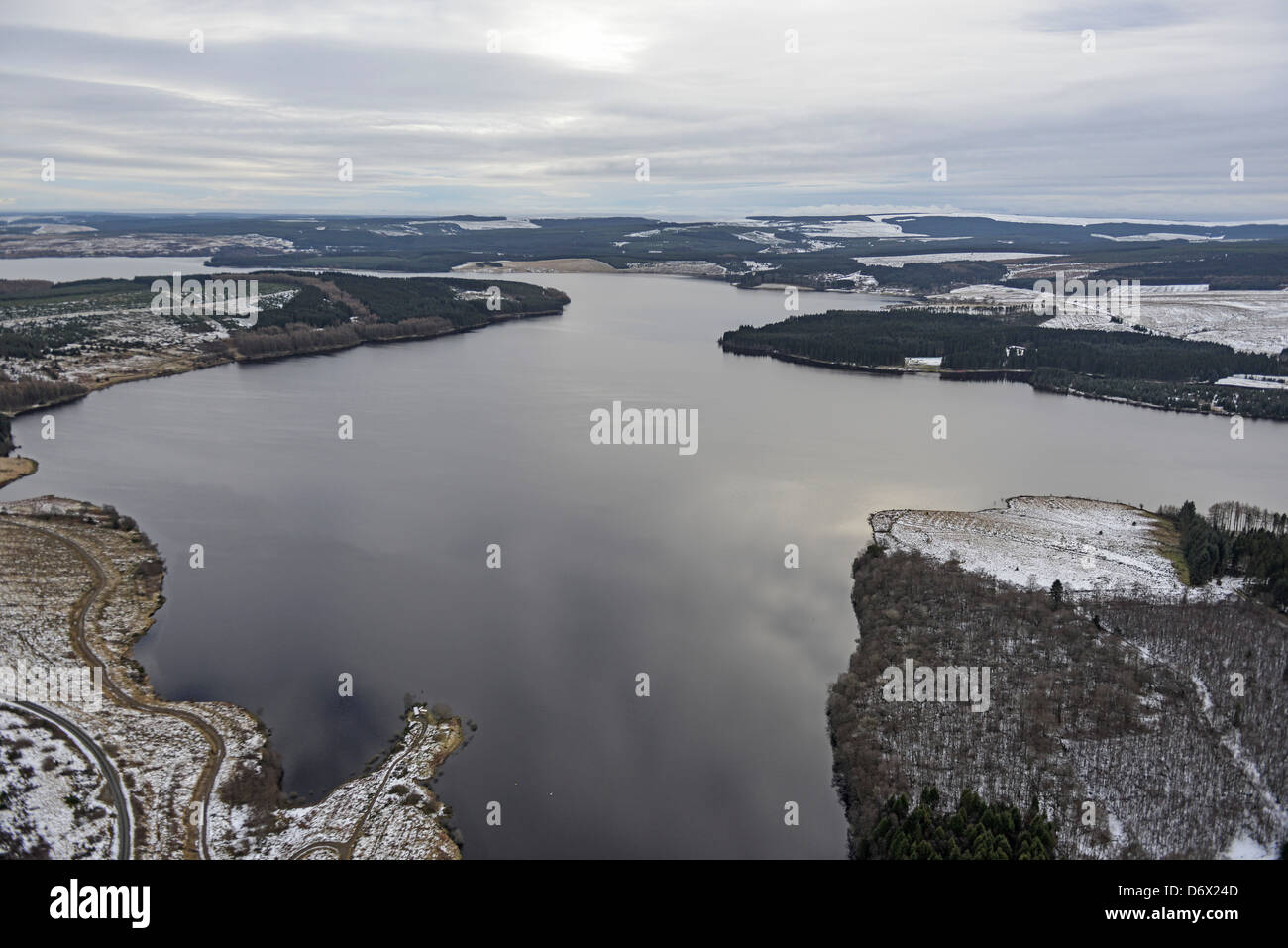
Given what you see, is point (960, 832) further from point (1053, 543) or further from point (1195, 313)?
point (1195, 313)

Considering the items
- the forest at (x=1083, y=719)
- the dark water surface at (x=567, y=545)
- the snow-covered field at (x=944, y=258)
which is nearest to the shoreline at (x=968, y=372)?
the dark water surface at (x=567, y=545)

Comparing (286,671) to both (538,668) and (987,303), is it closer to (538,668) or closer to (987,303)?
(538,668)

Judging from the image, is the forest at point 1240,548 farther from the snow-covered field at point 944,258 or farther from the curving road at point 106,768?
the snow-covered field at point 944,258

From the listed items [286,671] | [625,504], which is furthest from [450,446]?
[286,671]

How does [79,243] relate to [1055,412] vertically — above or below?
above

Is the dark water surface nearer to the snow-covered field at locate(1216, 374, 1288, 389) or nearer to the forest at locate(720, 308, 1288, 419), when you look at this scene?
the forest at locate(720, 308, 1288, 419)

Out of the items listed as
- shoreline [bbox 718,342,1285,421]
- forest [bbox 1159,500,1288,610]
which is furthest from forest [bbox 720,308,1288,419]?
forest [bbox 1159,500,1288,610]
